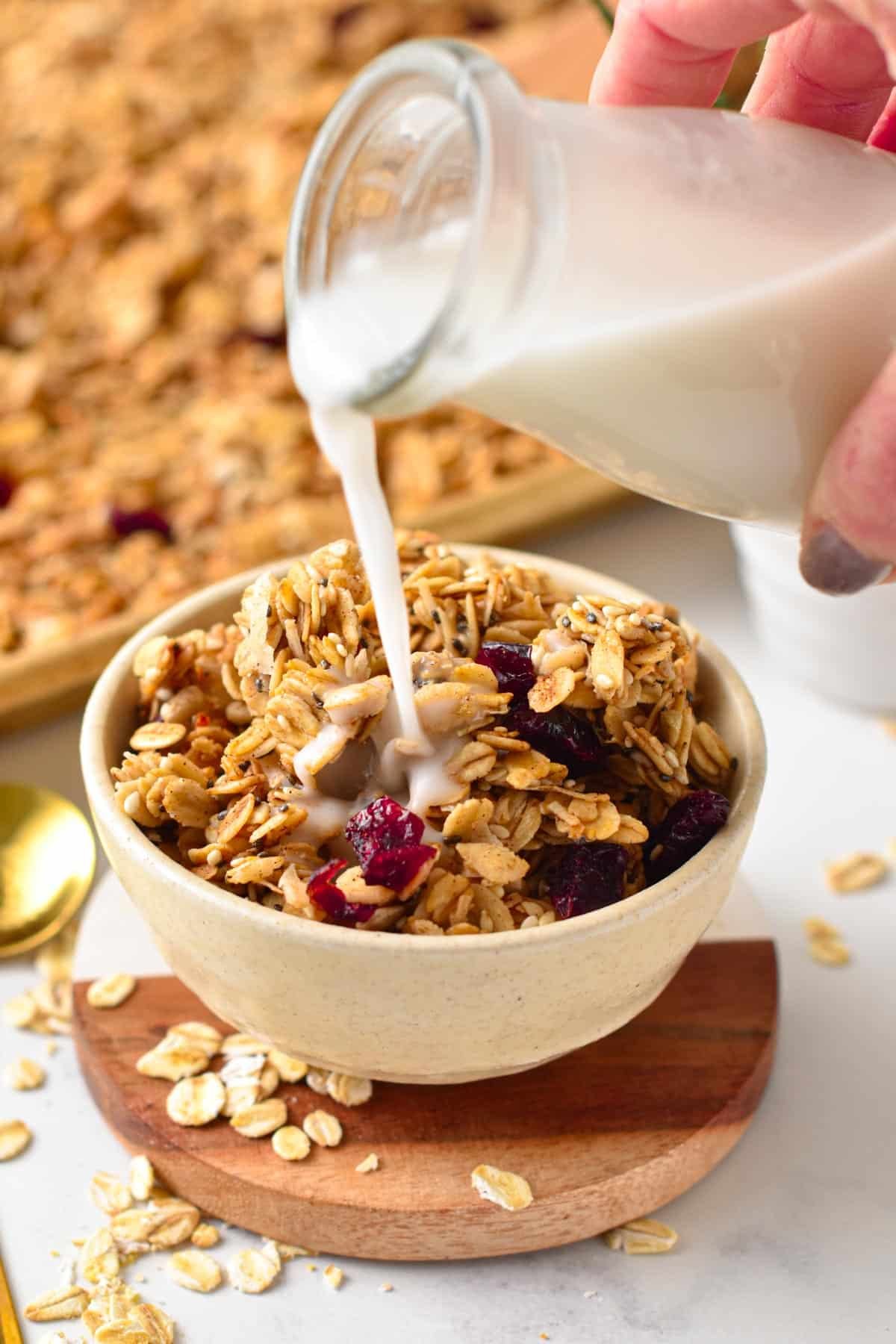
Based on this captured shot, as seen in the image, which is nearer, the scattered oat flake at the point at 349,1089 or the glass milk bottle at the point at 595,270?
→ the glass milk bottle at the point at 595,270

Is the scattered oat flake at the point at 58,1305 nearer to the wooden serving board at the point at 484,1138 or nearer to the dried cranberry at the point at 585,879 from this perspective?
the wooden serving board at the point at 484,1138

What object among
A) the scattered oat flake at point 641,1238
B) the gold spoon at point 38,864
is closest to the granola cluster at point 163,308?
the gold spoon at point 38,864

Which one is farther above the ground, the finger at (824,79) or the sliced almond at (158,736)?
the finger at (824,79)

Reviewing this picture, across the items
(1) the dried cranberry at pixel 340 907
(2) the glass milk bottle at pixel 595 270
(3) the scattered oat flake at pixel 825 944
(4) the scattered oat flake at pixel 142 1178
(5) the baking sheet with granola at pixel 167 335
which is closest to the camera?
(2) the glass milk bottle at pixel 595 270

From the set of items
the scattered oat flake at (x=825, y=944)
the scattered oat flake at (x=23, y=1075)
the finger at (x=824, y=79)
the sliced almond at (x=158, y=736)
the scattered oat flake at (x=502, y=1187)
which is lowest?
the scattered oat flake at (x=825, y=944)

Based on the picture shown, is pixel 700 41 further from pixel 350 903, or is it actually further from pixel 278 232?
pixel 278 232

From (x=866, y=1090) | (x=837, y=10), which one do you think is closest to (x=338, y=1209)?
(x=866, y=1090)
